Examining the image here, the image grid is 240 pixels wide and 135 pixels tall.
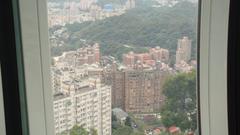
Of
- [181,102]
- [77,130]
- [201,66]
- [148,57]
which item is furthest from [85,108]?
[201,66]

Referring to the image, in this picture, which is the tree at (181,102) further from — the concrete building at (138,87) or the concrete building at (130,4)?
the concrete building at (130,4)

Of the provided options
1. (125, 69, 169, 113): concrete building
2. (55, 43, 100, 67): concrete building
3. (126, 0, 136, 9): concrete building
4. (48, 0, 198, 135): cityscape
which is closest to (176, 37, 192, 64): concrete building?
(48, 0, 198, 135): cityscape

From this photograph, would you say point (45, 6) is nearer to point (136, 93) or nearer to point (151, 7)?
point (151, 7)

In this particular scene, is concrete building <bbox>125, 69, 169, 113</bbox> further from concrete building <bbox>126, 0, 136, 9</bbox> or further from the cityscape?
concrete building <bbox>126, 0, 136, 9</bbox>

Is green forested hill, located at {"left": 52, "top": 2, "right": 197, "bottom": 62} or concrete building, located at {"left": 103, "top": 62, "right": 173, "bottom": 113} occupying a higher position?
green forested hill, located at {"left": 52, "top": 2, "right": 197, "bottom": 62}

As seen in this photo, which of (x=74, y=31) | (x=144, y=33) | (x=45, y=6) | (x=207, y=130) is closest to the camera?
(x=45, y=6)

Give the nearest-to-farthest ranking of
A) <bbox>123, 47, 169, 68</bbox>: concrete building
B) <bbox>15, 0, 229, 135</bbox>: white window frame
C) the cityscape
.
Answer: <bbox>15, 0, 229, 135</bbox>: white window frame, the cityscape, <bbox>123, 47, 169, 68</bbox>: concrete building
